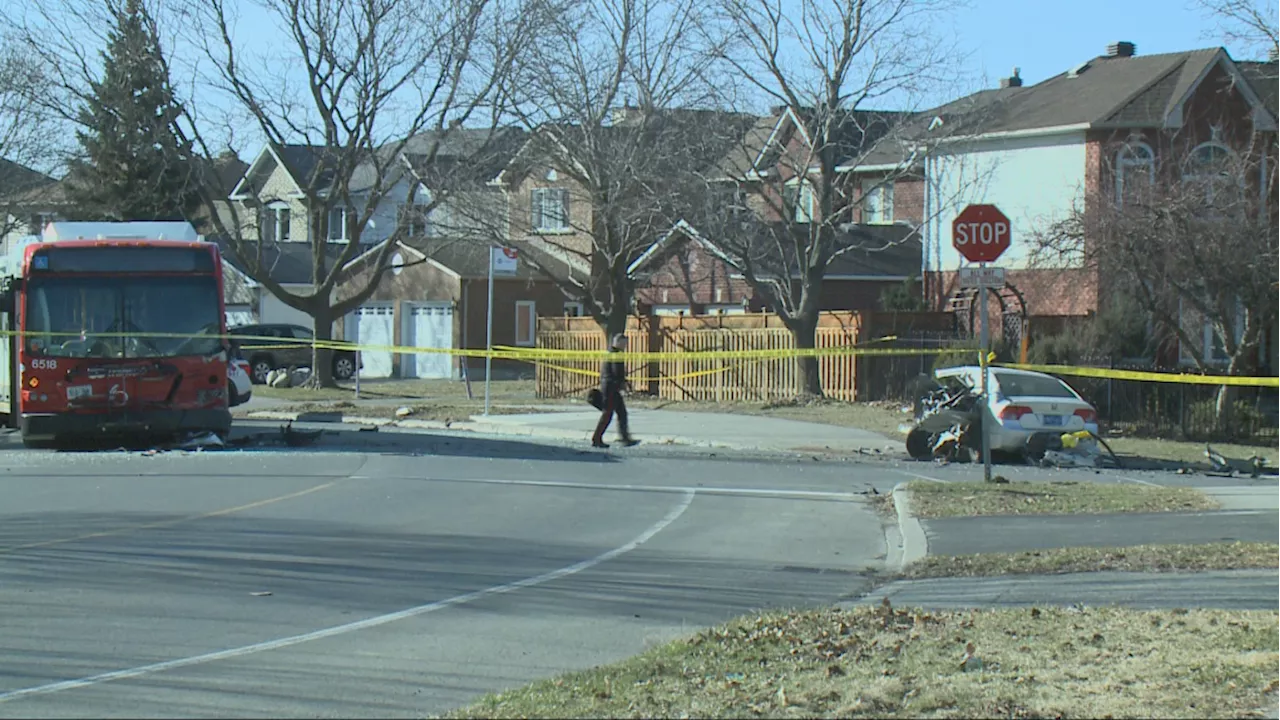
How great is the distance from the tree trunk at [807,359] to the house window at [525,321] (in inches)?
770

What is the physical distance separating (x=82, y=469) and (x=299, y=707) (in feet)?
42.0

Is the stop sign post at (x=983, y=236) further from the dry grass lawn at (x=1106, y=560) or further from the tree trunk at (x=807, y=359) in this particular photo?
the tree trunk at (x=807, y=359)

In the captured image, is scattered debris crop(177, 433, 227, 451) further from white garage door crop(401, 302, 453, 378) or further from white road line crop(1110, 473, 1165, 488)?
white garage door crop(401, 302, 453, 378)

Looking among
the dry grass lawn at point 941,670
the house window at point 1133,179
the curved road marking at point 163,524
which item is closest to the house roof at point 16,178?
the house window at point 1133,179

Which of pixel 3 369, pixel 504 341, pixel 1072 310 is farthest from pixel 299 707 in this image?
pixel 504 341

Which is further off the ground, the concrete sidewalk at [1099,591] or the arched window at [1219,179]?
the arched window at [1219,179]

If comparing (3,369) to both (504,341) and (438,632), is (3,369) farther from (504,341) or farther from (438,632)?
(504,341)

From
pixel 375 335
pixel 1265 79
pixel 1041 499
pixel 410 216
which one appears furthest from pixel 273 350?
pixel 1041 499

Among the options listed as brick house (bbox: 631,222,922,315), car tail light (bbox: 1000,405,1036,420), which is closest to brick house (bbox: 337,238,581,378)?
brick house (bbox: 631,222,922,315)

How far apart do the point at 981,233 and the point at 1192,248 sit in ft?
32.0

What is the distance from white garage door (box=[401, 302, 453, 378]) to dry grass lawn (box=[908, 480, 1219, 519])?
32.7 meters

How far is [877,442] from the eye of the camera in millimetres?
21672

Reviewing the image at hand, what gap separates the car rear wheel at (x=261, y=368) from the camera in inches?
1683

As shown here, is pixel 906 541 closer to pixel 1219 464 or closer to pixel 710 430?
pixel 1219 464
